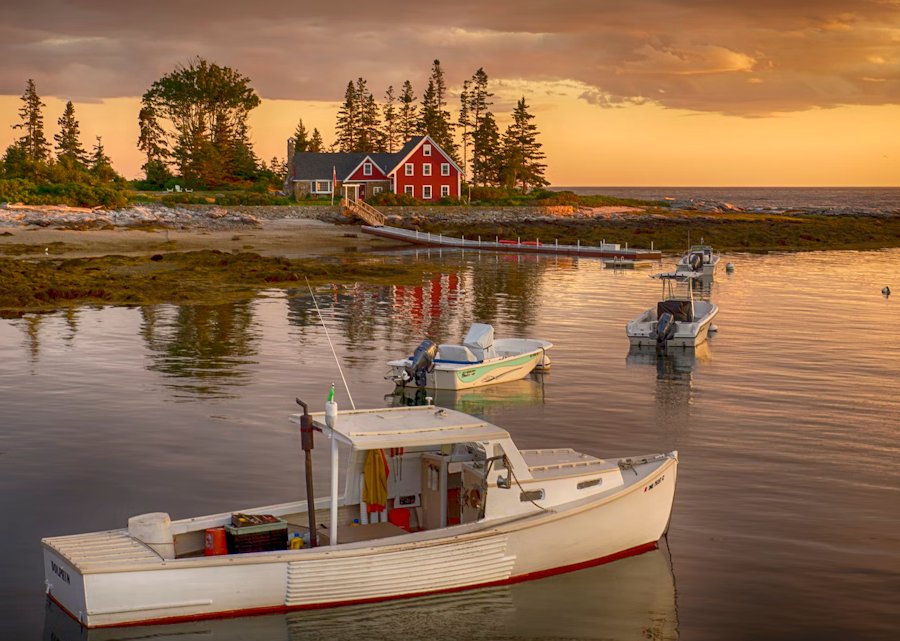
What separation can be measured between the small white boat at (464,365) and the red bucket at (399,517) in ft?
52.0

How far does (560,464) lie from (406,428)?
3363 millimetres

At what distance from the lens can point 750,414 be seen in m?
31.8

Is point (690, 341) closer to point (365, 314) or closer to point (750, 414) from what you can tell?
point (750, 414)

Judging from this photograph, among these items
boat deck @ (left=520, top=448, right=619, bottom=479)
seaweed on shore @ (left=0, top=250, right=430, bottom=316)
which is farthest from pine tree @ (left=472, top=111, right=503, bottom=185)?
boat deck @ (left=520, top=448, right=619, bottom=479)

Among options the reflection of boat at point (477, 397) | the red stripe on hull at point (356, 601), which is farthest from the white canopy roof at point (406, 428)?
the reflection of boat at point (477, 397)

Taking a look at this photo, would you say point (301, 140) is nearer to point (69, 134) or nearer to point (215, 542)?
point (69, 134)

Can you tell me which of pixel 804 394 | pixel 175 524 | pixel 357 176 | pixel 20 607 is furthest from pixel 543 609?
pixel 357 176

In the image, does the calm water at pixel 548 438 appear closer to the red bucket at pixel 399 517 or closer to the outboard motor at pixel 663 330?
the outboard motor at pixel 663 330

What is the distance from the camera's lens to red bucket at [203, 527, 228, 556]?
1700cm

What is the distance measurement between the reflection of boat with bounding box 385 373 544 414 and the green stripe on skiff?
0.40 meters

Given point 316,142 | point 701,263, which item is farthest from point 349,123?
point 701,263

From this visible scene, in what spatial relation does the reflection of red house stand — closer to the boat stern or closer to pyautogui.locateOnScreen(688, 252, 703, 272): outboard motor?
pyautogui.locateOnScreen(688, 252, 703, 272): outboard motor

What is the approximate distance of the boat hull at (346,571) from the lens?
51.2ft

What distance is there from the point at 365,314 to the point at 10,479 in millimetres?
30280
